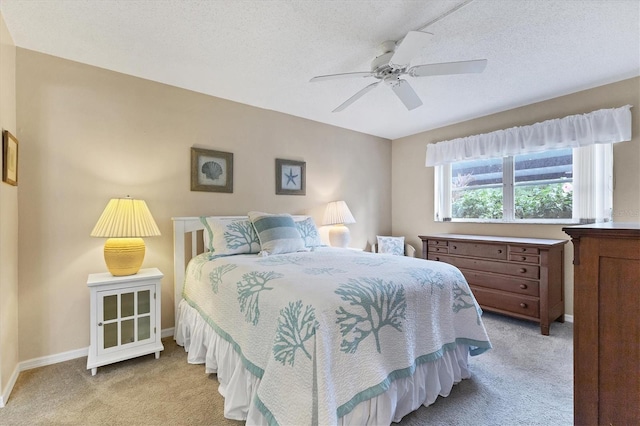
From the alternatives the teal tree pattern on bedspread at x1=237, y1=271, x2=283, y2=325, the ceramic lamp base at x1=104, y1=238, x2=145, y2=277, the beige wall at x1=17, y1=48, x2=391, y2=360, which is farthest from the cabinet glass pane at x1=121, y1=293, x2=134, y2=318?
the teal tree pattern on bedspread at x1=237, y1=271, x2=283, y2=325

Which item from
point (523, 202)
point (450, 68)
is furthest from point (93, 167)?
point (523, 202)

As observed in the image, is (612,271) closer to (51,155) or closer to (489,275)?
(489,275)

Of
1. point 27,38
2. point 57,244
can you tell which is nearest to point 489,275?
point 57,244

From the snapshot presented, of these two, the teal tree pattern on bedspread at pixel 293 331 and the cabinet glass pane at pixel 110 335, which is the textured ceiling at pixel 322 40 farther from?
the cabinet glass pane at pixel 110 335

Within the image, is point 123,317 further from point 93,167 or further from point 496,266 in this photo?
point 496,266

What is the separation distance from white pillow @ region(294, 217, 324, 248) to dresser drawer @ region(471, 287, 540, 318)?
6.36 feet

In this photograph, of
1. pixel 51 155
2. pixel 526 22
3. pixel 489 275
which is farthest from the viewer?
pixel 489 275

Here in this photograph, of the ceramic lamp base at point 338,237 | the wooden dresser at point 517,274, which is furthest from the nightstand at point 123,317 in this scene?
the wooden dresser at point 517,274

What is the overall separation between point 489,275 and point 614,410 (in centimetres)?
227

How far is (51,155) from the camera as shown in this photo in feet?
7.52

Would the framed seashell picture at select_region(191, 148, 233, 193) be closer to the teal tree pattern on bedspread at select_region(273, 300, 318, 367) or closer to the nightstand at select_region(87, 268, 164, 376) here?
the nightstand at select_region(87, 268, 164, 376)

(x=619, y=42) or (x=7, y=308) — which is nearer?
(x=7, y=308)

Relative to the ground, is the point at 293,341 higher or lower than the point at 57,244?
lower

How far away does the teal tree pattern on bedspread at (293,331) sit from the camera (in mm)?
1301
